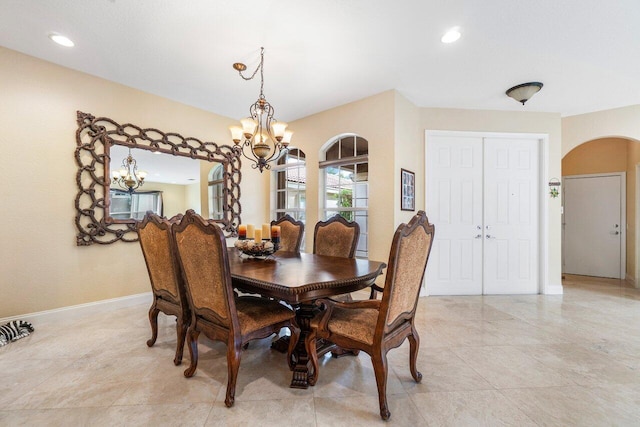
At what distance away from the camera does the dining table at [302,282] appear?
5.07 feet

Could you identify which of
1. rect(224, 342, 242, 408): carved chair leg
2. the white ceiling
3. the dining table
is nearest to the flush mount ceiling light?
the white ceiling

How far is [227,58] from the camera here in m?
2.72

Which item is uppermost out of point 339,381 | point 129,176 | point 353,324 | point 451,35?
point 451,35

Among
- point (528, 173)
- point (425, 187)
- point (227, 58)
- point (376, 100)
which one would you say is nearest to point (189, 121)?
point (227, 58)

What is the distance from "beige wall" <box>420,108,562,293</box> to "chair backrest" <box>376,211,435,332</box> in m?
2.83

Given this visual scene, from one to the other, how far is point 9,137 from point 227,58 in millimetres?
2272

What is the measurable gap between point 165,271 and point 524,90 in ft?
13.9

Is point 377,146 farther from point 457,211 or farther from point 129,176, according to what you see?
point 129,176

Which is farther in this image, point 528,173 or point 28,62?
point 528,173

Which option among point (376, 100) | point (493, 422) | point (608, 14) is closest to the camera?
point (493, 422)

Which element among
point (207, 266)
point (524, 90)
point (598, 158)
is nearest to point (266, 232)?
point (207, 266)

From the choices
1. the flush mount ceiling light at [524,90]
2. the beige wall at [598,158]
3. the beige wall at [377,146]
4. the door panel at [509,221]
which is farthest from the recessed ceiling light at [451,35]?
the beige wall at [598,158]

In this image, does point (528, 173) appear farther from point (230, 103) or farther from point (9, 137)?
point (9, 137)

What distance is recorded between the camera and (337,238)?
9.29ft
